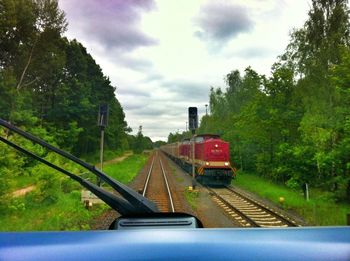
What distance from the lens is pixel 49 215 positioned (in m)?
12.8

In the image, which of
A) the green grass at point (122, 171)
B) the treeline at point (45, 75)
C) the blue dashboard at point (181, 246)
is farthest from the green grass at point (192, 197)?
the blue dashboard at point (181, 246)

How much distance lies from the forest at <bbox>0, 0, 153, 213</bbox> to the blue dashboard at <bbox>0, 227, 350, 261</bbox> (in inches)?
336

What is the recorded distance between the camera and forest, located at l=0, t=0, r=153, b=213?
1414 centimetres

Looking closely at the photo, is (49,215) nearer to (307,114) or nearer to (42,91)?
(307,114)

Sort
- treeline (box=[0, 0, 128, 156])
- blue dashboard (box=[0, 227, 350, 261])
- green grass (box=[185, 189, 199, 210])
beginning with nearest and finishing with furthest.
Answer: blue dashboard (box=[0, 227, 350, 261]) → green grass (box=[185, 189, 199, 210]) → treeline (box=[0, 0, 128, 156])

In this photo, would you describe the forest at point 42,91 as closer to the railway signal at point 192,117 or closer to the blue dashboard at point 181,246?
the railway signal at point 192,117

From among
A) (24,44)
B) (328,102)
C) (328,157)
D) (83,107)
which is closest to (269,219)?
(328,157)

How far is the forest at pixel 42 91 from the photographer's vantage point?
1414 centimetres

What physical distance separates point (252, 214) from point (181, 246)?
41.5 feet

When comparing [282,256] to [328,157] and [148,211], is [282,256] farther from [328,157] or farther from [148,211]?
[328,157]

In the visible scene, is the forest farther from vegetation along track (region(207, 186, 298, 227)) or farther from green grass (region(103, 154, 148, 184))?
vegetation along track (region(207, 186, 298, 227))

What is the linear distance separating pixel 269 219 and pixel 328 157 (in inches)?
144

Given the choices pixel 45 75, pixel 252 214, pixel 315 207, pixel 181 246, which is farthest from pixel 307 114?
pixel 45 75

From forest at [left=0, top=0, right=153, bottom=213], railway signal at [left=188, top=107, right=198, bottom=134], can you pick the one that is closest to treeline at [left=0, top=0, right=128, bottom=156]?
forest at [left=0, top=0, right=153, bottom=213]
